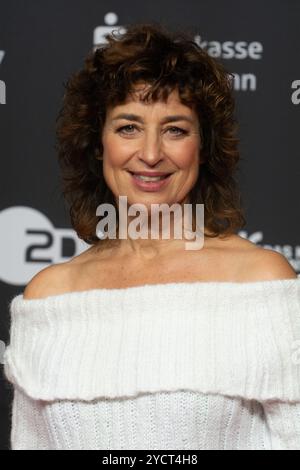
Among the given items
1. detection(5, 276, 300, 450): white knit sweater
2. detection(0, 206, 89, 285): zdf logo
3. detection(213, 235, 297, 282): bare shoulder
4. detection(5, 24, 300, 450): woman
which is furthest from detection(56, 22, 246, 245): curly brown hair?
detection(0, 206, 89, 285): zdf logo

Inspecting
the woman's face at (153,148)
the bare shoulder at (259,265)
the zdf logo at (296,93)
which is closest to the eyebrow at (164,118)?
the woman's face at (153,148)

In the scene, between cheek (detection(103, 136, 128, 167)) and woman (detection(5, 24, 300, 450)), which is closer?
woman (detection(5, 24, 300, 450))

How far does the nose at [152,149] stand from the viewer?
2104mm

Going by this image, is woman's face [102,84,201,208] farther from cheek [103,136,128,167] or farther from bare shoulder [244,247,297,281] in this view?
bare shoulder [244,247,297,281]

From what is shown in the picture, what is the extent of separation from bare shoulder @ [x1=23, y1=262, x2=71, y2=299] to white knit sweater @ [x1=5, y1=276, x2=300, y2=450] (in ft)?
0.39

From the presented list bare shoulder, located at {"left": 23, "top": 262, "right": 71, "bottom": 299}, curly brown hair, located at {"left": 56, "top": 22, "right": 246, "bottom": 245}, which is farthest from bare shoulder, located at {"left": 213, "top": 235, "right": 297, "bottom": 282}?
bare shoulder, located at {"left": 23, "top": 262, "right": 71, "bottom": 299}

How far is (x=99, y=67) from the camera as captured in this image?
2.27 m

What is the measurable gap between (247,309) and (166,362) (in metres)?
0.19

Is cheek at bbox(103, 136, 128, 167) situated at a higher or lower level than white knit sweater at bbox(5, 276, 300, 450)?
higher

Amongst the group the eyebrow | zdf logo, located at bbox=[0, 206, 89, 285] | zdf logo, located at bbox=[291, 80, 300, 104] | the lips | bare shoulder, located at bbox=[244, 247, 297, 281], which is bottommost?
zdf logo, located at bbox=[0, 206, 89, 285]

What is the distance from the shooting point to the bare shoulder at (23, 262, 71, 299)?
7.45ft

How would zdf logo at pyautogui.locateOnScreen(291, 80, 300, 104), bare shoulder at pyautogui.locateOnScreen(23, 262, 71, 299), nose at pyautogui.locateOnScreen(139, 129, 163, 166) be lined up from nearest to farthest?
nose at pyautogui.locateOnScreen(139, 129, 163, 166) → bare shoulder at pyautogui.locateOnScreen(23, 262, 71, 299) → zdf logo at pyautogui.locateOnScreen(291, 80, 300, 104)

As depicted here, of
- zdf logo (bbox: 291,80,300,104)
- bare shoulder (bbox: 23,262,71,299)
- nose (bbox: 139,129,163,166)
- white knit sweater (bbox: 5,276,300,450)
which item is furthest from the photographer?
zdf logo (bbox: 291,80,300,104)

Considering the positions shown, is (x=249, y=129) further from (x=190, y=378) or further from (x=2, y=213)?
(x=190, y=378)
